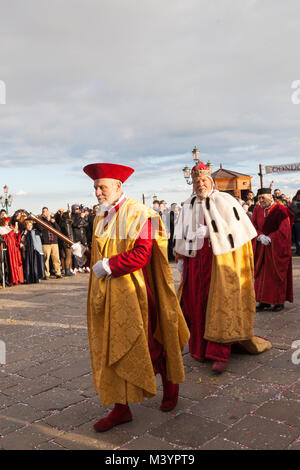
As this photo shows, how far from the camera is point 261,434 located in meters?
2.95

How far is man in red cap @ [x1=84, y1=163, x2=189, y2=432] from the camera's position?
3.05 meters

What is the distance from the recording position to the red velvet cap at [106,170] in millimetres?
3107

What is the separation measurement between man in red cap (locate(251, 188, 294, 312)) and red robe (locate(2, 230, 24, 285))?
6.82m

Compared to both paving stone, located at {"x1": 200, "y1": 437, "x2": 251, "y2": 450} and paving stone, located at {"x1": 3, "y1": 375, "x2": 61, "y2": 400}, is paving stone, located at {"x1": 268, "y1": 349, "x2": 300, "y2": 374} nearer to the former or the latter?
paving stone, located at {"x1": 200, "y1": 437, "x2": 251, "y2": 450}

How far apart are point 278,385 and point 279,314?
2.57 m

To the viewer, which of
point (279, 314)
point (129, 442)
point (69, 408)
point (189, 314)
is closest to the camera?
point (129, 442)

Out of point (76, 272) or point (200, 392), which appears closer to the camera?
point (200, 392)

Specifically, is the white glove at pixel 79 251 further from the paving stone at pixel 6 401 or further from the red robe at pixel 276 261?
the red robe at pixel 276 261

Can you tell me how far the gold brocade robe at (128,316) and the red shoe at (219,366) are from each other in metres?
0.94

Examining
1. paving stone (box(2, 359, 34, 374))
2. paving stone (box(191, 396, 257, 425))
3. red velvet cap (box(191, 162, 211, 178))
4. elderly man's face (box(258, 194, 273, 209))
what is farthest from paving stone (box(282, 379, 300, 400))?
elderly man's face (box(258, 194, 273, 209))

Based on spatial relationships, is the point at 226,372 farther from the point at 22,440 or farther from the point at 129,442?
the point at 22,440

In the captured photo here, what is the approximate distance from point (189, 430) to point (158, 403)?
1.78 feet
